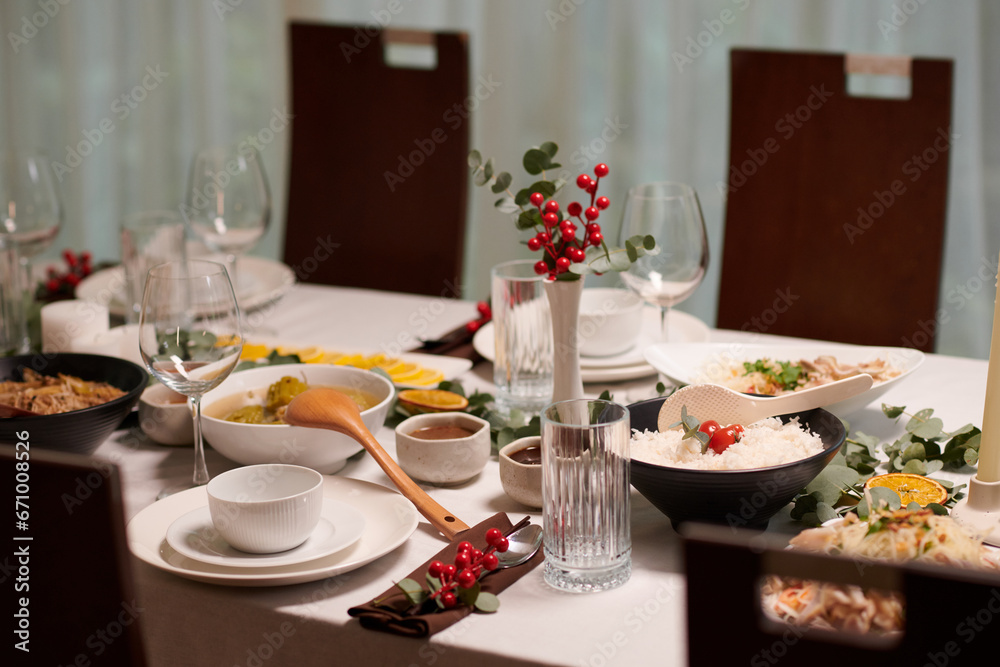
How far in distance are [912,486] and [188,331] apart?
2.50ft

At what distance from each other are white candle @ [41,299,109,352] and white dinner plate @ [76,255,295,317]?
0.26 metres

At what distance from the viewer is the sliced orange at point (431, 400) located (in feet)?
3.98

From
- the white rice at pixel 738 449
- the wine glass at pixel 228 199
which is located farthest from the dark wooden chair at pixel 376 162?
the white rice at pixel 738 449

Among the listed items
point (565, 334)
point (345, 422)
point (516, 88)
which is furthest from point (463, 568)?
point (516, 88)

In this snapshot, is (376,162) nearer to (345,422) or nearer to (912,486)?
(345,422)

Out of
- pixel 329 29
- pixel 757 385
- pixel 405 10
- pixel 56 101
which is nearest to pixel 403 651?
pixel 757 385

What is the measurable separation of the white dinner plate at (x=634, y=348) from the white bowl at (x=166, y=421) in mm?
427

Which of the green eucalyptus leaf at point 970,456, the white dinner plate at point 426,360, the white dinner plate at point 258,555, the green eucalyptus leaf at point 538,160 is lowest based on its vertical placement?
the white dinner plate at point 258,555

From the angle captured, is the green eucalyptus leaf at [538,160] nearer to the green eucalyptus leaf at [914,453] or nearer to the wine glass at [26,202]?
the green eucalyptus leaf at [914,453]

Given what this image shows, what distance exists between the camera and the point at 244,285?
1.80m

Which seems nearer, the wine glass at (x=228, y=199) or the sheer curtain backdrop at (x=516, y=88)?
the wine glass at (x=228, y=199)

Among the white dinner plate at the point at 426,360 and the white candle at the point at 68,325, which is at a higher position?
the white candle at the point at 68,325

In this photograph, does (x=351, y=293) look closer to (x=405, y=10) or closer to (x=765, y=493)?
(x=765, y=493)

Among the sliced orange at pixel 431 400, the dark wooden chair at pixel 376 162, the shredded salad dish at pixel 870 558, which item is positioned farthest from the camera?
the dark wooden chair at pixel 376 162
